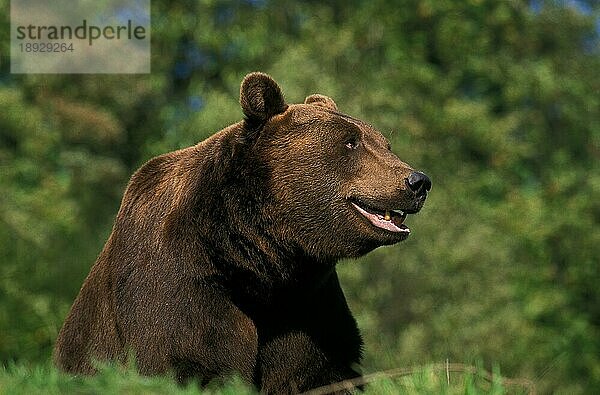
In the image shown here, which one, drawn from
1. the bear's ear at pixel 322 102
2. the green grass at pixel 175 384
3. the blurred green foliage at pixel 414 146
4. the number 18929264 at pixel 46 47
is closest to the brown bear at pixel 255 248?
the bear's ear at pixel 322 102

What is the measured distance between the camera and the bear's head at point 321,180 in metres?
5.73

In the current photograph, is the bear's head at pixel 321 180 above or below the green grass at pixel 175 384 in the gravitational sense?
above

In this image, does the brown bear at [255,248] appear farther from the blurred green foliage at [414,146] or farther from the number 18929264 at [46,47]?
the number 18929264 at [46,47]

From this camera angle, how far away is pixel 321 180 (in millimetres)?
5797

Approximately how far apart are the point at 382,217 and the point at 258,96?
2.59ft

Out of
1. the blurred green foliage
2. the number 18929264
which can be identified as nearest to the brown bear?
the blurred green foliage

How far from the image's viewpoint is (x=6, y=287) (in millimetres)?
22125

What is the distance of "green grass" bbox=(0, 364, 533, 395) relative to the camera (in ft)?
12.4

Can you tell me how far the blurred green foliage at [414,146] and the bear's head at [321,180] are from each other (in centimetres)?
1397

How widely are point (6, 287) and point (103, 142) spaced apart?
16677mm

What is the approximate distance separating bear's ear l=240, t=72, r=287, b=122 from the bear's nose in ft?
2.39

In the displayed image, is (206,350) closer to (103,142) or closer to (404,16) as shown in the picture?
(103,142)

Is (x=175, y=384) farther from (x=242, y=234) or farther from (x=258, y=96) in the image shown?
(x=258, y=96)

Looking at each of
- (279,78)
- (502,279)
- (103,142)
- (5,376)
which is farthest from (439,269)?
(5,376)
